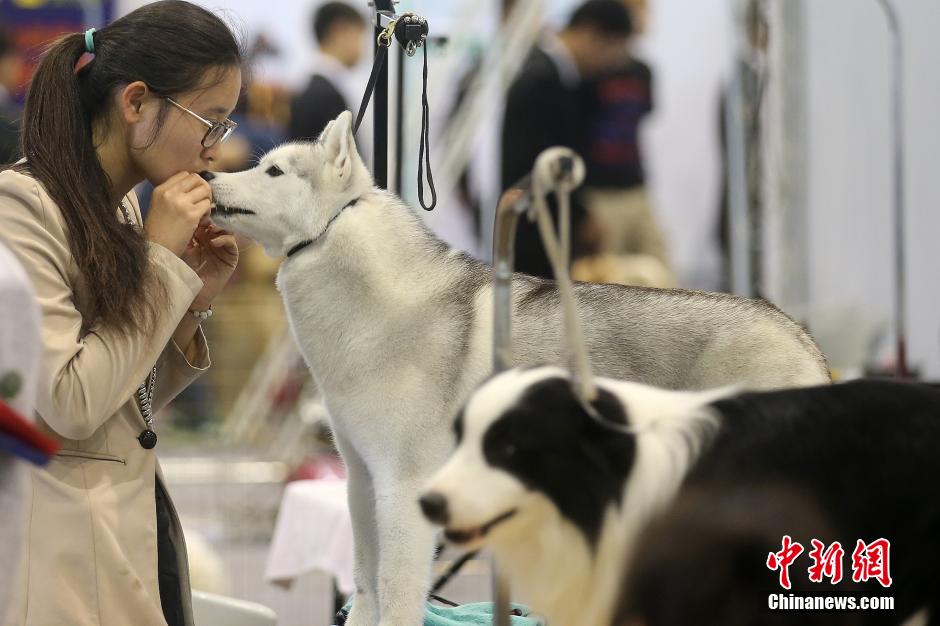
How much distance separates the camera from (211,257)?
1.79m

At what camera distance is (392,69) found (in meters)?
2.18

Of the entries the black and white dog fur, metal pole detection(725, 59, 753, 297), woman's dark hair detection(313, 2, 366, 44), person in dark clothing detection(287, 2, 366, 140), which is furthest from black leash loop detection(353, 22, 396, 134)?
woman's dark hair detection(313, 2, 366, 44)

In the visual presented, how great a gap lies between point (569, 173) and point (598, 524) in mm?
310

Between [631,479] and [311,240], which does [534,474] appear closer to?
[631,479]

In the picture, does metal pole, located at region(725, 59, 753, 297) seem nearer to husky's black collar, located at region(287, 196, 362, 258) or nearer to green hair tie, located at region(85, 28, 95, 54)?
husky's black collar, located at region(287, 196, 362, 258)

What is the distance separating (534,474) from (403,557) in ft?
2.15

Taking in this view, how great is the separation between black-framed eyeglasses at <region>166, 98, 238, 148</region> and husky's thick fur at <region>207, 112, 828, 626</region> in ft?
0.20

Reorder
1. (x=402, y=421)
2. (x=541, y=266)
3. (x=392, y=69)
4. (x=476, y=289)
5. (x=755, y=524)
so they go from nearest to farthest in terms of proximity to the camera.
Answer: (x=755, y=524), (x=402, y=421), (x=476, y=289), (x=392, y=69), (x=541, y=266)

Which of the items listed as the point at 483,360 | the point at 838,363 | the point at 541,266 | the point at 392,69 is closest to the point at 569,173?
the point at 483,360

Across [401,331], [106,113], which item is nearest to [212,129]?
[106,113]

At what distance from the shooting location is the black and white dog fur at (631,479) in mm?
925

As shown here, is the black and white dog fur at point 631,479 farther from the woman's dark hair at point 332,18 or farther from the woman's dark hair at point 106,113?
the woman's dark hair at point 332,18

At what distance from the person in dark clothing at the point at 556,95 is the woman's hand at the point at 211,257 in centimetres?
210

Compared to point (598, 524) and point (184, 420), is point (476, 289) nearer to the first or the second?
point (598, 524)
